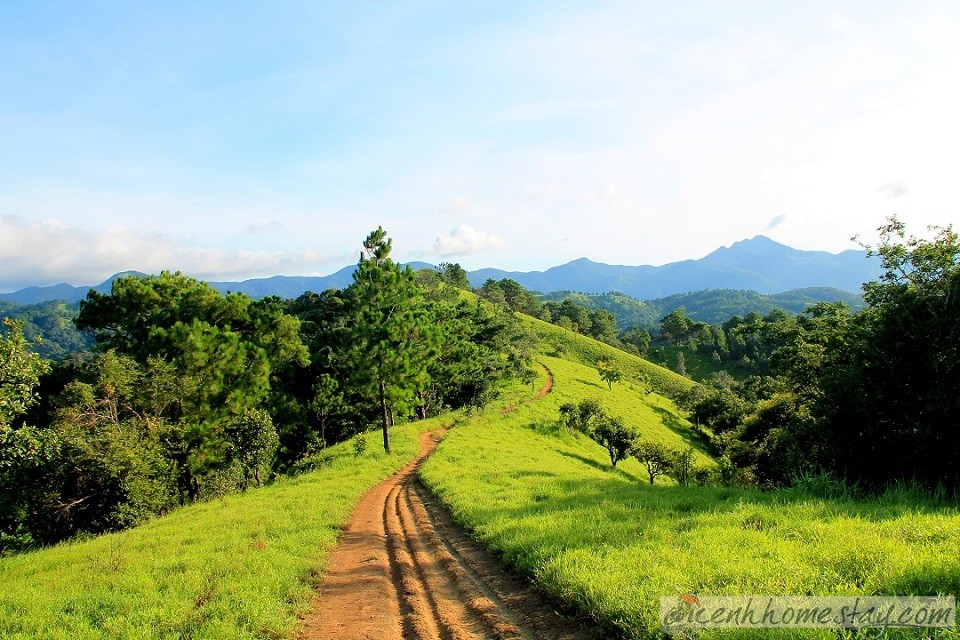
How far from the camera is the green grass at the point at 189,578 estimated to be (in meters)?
8.20

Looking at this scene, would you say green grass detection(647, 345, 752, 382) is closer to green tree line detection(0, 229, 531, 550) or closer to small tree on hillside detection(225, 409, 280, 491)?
green tree line detection(0, 229, 531, 550)

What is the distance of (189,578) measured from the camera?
10.4m

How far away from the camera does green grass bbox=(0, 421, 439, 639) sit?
8203mm

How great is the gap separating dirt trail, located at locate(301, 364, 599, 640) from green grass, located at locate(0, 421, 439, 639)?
2.08ft

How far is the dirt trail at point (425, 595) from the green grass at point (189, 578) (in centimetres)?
63

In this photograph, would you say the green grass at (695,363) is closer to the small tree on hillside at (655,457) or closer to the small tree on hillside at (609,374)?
the small tree on hillside at (609,374)

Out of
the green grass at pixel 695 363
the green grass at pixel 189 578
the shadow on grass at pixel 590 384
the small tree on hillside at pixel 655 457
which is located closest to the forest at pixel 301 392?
the green grass at pixel 189 578

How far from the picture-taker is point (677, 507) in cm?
1268

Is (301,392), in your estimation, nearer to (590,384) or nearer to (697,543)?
(697,543)

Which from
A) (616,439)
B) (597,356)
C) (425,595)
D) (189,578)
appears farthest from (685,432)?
(189,578)

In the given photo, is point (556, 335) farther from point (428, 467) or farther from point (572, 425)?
point (428, 467)

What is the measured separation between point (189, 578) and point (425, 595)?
208 inches

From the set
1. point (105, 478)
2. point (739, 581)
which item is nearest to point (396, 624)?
point (739, 581)

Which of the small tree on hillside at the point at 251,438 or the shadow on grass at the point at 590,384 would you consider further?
the shadow on grass at the point at 590,384
